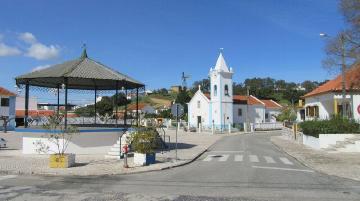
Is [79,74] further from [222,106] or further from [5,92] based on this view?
[5,92]

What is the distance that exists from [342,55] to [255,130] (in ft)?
157

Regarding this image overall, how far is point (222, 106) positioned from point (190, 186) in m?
62.8

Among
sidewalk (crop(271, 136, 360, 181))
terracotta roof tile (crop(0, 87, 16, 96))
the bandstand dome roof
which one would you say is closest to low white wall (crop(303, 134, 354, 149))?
sidewalk (crop(271, 136, 360, 181))

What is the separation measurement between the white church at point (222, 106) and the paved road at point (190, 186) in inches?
2110

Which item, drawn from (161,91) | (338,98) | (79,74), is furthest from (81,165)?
(161,91)

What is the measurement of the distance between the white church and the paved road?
53598mm

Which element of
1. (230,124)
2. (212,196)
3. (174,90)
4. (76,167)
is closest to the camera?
(212,196)

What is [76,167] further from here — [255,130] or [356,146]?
[255,130]

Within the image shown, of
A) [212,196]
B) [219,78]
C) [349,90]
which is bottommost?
[212,196]

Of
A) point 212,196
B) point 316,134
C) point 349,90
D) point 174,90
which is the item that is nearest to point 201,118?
point 349,90

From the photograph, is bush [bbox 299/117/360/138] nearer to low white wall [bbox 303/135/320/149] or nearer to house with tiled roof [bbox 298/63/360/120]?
low white wall [bbox 303/135/320/149]

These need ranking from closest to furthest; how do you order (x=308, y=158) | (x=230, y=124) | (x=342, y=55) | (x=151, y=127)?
1. (x=151, y=127)
2. (x=308, y=158)
3. (x=342, y=55)
4. (x=230, y=124)

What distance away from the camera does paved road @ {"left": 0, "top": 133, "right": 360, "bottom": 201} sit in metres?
11.8

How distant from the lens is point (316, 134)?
3212 centimetres
